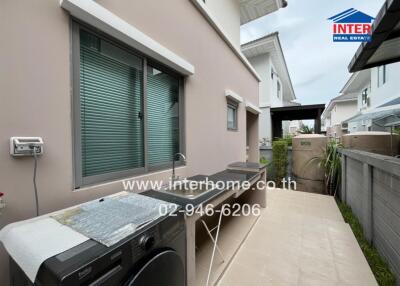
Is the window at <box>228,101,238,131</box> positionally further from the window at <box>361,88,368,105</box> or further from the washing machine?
the window at <box>361,88,368,105</box>

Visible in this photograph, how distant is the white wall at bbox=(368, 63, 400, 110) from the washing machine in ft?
28.3

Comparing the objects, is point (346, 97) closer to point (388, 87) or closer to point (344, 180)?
point (388, 87)

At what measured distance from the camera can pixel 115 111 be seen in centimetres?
161

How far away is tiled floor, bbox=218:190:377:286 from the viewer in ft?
6.19

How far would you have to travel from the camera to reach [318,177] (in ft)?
16.2

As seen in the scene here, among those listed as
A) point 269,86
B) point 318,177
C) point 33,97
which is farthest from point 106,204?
point 269,86

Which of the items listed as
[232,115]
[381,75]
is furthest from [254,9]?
[381,75]

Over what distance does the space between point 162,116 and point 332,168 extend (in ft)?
15.7

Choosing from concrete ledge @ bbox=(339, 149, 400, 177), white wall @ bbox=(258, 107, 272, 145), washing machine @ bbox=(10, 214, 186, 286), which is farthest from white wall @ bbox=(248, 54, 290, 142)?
washing machine @ bbox=(10, 214, 186, 286)

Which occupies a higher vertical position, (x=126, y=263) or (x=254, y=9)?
(x=254, y=9)

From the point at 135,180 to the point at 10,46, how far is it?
4.09 feet

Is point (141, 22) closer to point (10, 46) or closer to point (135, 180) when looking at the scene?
point (10, 46)

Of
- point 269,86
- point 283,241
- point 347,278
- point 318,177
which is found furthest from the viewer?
point 269,86

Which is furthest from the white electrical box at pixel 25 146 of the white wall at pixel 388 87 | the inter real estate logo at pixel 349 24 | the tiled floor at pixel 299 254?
the white wall at pixel 388 87
